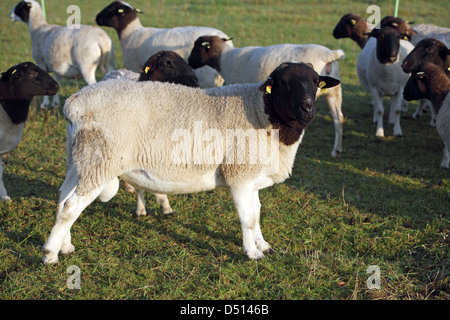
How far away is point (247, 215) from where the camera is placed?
3.65 m

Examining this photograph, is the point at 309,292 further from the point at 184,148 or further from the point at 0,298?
the point at 0,298

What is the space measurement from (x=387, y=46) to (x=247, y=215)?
4536mm

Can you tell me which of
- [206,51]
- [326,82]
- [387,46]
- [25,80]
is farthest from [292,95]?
[387,46]

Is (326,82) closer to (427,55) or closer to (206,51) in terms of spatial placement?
(427,55)

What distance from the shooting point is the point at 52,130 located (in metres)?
7.21

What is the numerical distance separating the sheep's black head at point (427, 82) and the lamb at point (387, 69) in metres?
1.07

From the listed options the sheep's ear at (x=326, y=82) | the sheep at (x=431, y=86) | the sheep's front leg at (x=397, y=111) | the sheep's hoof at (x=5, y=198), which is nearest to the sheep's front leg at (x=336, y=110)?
the sheep at (x=431, y=86)

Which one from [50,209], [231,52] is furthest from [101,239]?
[231,52]

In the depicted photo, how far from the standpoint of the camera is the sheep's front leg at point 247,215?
11.9 feet

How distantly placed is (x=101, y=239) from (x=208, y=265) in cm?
109

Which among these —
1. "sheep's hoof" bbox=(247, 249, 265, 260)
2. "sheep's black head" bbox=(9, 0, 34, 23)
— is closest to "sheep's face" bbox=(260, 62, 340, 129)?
"sheep's hoof" bbox=(247, 249, 265, 260)

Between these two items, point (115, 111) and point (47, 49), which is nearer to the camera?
point (115, 111)

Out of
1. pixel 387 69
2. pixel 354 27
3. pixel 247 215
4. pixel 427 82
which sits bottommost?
pixel 247 215

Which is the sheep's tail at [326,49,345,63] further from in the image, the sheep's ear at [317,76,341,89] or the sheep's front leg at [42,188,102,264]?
the sheep's front leg at [42,188,102,264]
